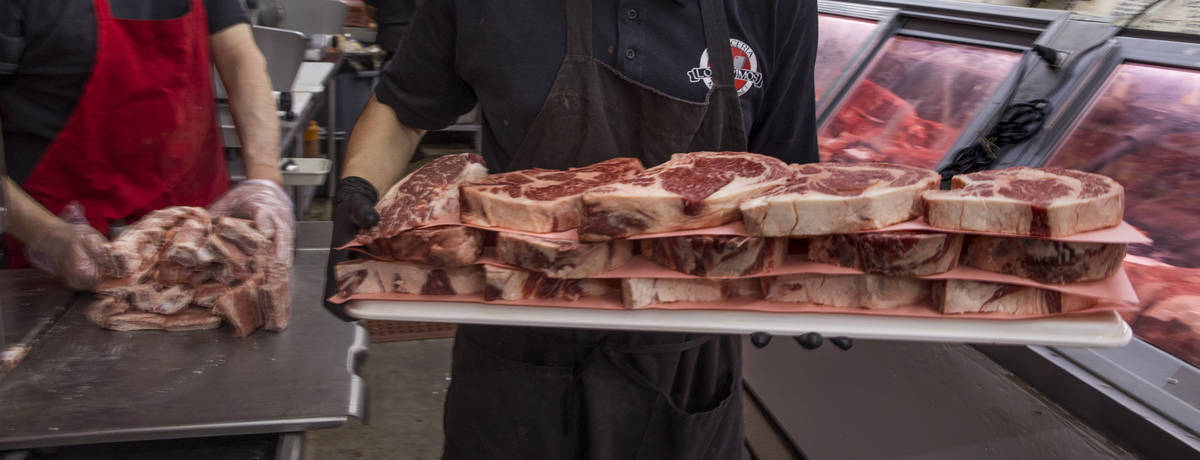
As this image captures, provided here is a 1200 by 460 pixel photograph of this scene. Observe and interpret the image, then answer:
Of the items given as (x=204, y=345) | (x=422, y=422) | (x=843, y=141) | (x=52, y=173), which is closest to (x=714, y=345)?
(x=204, y=345)

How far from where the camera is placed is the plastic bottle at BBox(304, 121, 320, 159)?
5762 millimetres

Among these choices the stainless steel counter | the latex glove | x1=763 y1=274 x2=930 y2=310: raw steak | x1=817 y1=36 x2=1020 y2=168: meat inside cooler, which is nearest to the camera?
x1=763 y1=274 x2=930 y2=310: raw steak

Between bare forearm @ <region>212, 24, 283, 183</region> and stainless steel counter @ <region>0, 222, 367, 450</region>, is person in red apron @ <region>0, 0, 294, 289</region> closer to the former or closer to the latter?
bare forearm @ <region>212, 24, 283, 183</region>

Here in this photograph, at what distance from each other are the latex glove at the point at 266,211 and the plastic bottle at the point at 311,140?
375 centimetres

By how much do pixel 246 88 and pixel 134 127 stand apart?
0.40 meters

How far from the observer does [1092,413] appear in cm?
179

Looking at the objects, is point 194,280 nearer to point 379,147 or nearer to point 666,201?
point 379,147

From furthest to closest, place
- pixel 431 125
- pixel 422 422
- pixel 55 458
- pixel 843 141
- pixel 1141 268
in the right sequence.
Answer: pixel 422 422
pixel 843 141
pixel 1141 268
pixel 431 125
pixel 55 458

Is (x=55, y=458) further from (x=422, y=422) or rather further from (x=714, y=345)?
(x=422, y=422)

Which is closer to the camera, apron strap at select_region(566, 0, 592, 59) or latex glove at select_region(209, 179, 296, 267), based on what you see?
apron strap at select_region(566, 0, 592, 59)

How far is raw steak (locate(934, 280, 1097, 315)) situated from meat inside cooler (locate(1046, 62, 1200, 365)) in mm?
778

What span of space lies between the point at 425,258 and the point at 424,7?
31.1 inches

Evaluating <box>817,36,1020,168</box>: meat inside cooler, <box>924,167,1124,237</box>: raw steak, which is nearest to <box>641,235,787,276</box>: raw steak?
<box>924,167,1124,237</box>: raw steak

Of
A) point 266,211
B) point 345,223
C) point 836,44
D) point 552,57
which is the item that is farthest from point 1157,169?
point 266,211
